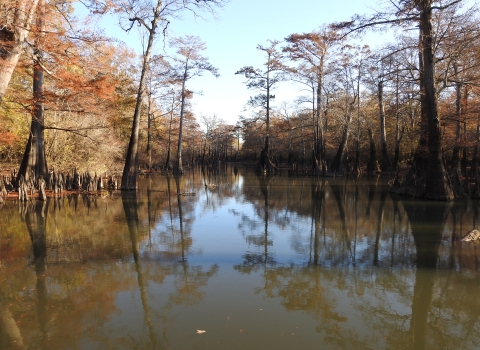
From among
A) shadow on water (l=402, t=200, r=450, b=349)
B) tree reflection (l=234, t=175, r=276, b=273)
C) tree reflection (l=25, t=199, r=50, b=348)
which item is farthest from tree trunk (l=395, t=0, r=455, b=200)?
tree reflection (l=25, t=199, r=50, b=348)

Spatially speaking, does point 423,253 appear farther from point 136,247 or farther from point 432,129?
point 432,129

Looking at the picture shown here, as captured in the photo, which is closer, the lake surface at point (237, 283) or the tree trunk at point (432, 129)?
the lake surface at point (237, 283)

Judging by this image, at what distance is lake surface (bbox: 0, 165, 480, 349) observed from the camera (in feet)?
10.4

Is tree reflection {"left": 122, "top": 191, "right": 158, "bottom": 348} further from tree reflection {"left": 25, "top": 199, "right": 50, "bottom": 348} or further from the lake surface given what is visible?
tree reflection {"left": 25, "top": 199, "right": 50, "bottom": 348}

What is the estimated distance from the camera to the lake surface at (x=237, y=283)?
3164 millimetres

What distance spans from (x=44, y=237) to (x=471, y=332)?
6.76 m

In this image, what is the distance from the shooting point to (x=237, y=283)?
4.39 metres

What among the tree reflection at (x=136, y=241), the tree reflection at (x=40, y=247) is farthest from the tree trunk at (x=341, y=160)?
the tree reflection at (x=40, y=247)

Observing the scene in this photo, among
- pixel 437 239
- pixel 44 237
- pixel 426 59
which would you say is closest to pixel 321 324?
pixel 437 239

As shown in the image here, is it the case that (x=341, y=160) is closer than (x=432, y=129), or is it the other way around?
(x=432, y=129)

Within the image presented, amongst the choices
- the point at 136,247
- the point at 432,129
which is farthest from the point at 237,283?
the point at 432,129

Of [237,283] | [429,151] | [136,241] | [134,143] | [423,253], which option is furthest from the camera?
[134,143]

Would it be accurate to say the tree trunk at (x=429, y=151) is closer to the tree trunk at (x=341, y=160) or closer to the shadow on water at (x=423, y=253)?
the shadow on water at (x=423, y=253)

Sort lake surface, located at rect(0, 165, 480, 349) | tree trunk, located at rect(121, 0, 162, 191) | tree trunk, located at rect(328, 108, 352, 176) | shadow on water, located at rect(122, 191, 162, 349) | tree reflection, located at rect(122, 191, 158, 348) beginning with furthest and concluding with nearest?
tree trunk, located at rect(328, 108, 352, 176) → tree trunk, located at rect(121, 0, 162, 191) → tree reflection, located at rect(122, 191, 158, 348) → shadow on water, located at rect(122, 191, 162, 349) → lake surface, located at rect(0, 165, 480, 349)
